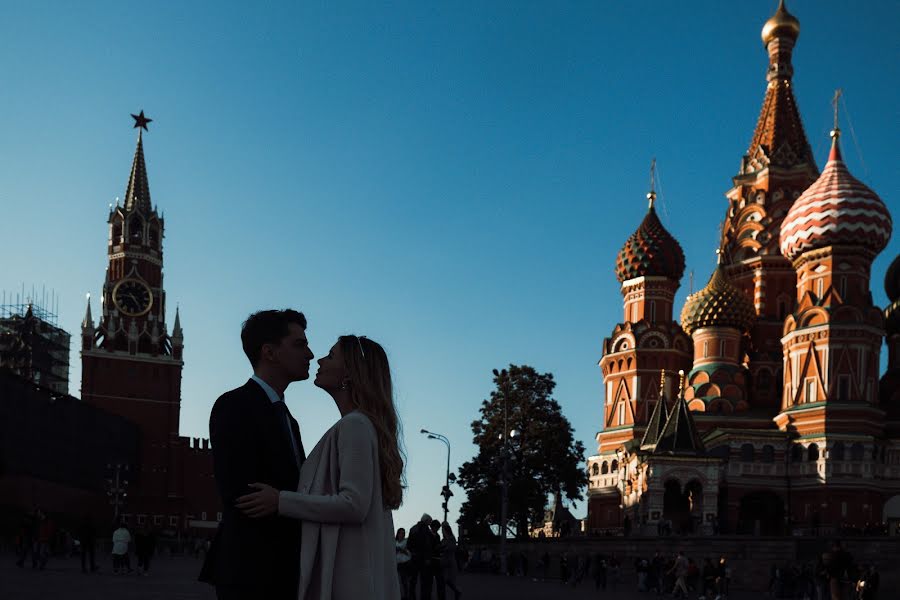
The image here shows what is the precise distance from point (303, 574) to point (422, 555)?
13362 millimetres

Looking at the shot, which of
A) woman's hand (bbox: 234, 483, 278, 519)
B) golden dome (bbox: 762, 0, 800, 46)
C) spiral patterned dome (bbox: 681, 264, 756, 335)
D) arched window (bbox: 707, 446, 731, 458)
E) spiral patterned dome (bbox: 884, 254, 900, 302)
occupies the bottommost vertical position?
woman's hand (bbox: 234, 483, 278, 519)

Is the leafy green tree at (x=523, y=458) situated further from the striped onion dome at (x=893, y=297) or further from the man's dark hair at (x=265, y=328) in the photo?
the man's dark hair at (x=265, y=328)

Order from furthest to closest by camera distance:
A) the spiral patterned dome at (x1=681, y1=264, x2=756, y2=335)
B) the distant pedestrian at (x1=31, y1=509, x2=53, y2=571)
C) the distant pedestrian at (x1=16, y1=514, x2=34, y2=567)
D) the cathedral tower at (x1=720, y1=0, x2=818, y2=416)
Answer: the cathedral tower at (x1=720, y1=0, x2=818, y2=416), the spiral patterned dome at (x1=681, y1=264, x2=756, y2=335), the distant pedestrian at (x1=16, y1=514, x2=34, y2=567), the distant pedestrian at (x1=31, y1=509, x2=53, y2=571)

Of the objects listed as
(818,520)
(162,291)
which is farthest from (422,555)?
(162,291)

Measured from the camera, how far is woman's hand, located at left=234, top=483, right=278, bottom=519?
499 centimetres

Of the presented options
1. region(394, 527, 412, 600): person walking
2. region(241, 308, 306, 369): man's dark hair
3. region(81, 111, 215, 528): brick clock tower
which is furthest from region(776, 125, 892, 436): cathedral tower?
region(241, 308, 306, 369): man's dark hair

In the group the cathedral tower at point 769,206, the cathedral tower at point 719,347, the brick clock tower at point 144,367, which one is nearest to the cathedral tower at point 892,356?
the cathedral tower at point 769,206

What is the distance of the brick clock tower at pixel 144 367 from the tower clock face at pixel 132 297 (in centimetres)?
8

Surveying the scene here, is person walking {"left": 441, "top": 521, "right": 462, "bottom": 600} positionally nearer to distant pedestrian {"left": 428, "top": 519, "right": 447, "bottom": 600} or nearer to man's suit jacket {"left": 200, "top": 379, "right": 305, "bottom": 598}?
distant pedestrian {"left": 428, "top": 519, "right": 447, "bottom": 600}

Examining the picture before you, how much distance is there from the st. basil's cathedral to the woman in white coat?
48612 millimetres

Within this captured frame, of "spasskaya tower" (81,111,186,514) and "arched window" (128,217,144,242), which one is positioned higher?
"arched window" (128,217,144,242)

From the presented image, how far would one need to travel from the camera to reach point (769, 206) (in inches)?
2763

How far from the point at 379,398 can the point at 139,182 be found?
108459mm

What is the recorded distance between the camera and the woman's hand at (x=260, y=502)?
499cm
